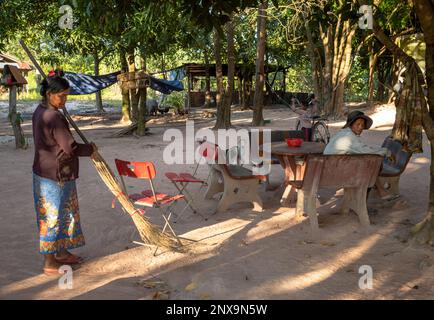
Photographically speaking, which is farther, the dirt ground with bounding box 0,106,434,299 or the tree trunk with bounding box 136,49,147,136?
the tree trunk with bounding box 136,49,147,136

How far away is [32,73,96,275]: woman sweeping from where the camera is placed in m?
3.34

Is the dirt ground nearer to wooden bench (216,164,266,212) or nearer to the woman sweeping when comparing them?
wooden bench (216,164,266,212)

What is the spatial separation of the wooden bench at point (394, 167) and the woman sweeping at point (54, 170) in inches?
136

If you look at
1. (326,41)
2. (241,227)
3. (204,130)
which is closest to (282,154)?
(241,227)

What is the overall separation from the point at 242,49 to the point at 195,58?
20.6ft

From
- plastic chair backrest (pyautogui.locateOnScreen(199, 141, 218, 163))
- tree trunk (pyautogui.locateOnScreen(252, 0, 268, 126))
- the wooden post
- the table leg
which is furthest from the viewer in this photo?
tree trunk (pyautogui.locateOnScreen(252, 0, 268, 126))

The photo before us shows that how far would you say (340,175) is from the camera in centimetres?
441

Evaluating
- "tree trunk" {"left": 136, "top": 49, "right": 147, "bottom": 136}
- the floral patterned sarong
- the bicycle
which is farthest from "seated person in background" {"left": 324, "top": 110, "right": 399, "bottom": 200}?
"tree trunk" {"left": 136, "top": 49, "right": 147, "bottom": 136}

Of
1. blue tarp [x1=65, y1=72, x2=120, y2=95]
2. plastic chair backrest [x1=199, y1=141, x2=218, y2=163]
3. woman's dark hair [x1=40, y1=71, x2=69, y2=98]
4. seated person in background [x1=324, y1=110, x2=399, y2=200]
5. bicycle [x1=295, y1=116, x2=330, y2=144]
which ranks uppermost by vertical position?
blue tarp [x1=65, y1=72, x2=120, y2=95]

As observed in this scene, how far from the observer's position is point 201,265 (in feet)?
11.9

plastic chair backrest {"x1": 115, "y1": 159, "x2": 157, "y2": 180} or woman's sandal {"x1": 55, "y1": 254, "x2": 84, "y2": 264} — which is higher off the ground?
plastic chair backrest {"x1": 115, "y1": 159, "x2": 157, "y2": 180}

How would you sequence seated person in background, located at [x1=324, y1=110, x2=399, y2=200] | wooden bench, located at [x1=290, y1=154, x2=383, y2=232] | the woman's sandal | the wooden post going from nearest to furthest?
the woman's sandal < wooden bench, located at [x1=290, y1=154, x2=383, y2=232] < seated person in background, located at [x1=324, y1=110, x2=399, y2=200] < the wooden post

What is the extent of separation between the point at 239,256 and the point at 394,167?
8.53 feet
